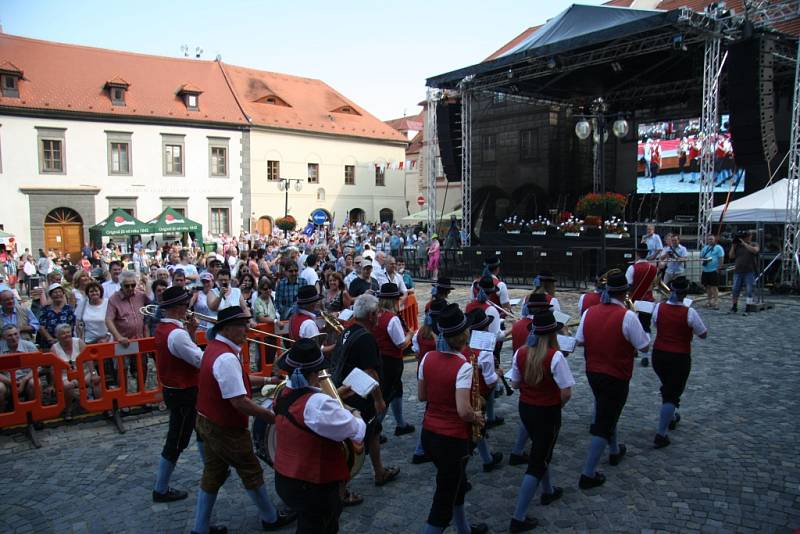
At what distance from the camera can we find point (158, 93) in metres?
36.0

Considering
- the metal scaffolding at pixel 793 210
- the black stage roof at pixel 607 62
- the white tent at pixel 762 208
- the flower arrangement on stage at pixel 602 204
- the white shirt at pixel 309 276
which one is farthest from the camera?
the flower arrangement on stage at pixel 602 204

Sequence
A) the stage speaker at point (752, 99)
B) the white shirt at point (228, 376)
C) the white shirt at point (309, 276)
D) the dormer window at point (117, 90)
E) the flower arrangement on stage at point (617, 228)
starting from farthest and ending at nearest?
the dormer window at point (117, 90), the flower arrangement on stage at point (617, 228), the stage speaker at point (752, 99), the white shirt at point (309, 276), the white shirt at point (228, 376)

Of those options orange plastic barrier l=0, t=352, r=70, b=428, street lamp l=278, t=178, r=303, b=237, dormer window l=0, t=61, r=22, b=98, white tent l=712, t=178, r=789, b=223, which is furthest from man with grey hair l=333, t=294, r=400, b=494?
dormer window l=0, t=61, r=22, b=98

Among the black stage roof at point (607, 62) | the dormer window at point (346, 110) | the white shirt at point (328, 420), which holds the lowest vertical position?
the white shirt at point (328, 420)

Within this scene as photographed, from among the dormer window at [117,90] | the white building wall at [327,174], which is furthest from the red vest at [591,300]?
the white building wall at [327,174]

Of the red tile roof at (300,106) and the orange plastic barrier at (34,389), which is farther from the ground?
the red tile roof at (300,106)

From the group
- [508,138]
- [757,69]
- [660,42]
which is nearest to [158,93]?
[508,138]

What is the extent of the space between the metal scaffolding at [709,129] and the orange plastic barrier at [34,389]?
1576 cm

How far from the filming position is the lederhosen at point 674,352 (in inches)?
239

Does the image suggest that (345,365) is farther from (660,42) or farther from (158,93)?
(158,93)

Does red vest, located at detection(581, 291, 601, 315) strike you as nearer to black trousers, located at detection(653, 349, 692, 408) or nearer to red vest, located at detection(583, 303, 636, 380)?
black trousers, located at detection(653, 349, 692, 408)

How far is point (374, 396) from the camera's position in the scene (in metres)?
4.83

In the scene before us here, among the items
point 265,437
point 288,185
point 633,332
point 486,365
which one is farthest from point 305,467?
point 288,185

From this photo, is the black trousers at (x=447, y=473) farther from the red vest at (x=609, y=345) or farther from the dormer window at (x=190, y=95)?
the dormer window at (x=190, y=95)
